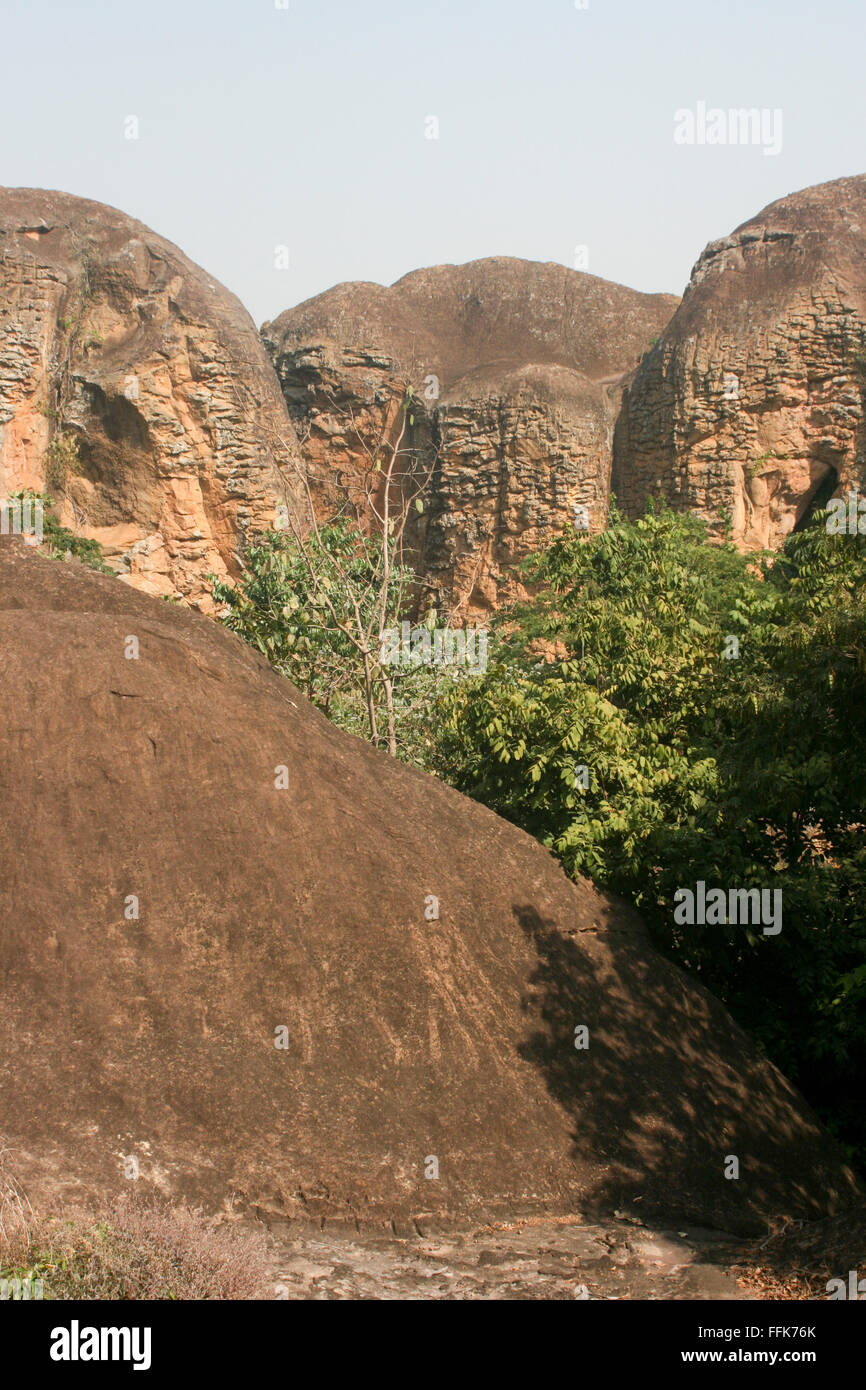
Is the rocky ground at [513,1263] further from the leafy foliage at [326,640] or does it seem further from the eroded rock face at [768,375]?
the eroded rock face at [768,375]

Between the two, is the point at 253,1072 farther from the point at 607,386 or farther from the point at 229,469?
the point at 607,386

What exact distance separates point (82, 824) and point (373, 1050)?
8.38ft

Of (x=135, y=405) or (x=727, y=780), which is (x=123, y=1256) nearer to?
(x=727, y=780)

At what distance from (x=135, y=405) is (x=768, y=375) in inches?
515

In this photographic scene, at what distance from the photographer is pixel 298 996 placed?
8.23 m

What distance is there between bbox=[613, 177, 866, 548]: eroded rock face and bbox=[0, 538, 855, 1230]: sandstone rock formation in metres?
16.8

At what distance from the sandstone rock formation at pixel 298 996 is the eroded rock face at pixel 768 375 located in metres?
16.8

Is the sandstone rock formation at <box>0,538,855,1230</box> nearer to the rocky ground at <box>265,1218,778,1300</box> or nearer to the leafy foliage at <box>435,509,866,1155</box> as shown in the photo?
the rocky ground at <box>265,1218,778,1300</box>

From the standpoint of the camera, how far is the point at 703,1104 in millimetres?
8766

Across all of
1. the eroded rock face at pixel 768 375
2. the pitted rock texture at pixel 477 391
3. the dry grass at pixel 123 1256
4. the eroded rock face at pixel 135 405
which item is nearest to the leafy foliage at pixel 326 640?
the pitted rock texture at pixel 477 391

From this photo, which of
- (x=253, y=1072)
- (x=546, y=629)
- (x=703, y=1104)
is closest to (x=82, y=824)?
(x=253, y=1072)

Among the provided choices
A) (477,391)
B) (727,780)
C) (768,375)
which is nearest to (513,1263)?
(727,780)

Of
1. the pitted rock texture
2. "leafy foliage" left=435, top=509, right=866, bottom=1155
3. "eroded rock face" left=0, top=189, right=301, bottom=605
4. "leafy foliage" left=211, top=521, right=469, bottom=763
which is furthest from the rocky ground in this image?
"eroded rock face" left=0, top=189, right=301, bottom=605

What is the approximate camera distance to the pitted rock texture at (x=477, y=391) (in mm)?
26188
